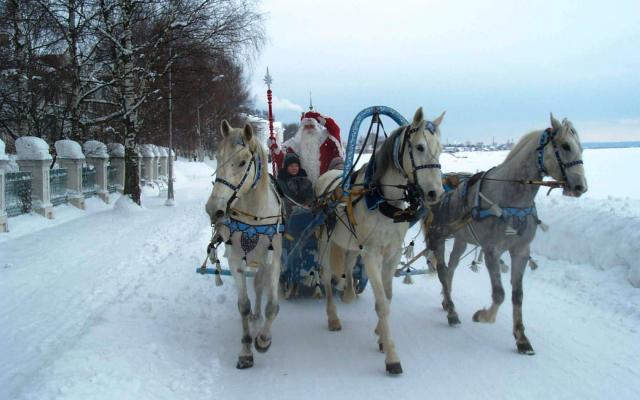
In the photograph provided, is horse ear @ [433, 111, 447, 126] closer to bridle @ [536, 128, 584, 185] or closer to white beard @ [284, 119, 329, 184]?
bridle @ [536, 128, 584, 185]

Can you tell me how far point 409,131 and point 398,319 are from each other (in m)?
2.60

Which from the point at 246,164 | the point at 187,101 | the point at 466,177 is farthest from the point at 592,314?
the point at 187,101

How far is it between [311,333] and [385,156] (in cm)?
221

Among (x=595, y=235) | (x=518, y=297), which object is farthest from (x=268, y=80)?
(x=595, y=235)

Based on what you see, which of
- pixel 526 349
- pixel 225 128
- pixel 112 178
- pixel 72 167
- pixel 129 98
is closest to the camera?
pixel 225 128

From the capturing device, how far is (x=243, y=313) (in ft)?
15.3

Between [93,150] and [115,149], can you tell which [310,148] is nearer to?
[93,150]

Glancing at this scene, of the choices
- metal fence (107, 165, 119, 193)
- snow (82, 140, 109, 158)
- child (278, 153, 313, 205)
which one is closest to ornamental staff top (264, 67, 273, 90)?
child (278, 153, 313, 205)

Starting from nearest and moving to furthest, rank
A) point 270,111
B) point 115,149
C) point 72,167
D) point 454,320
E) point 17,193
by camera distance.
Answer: point 454,320 < point 270,111 < point 17,193 < point 72,167 < point 115,149

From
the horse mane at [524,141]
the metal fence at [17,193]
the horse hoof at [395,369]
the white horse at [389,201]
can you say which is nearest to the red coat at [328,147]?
the white horse at [389,201]

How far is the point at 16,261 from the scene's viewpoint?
796cm

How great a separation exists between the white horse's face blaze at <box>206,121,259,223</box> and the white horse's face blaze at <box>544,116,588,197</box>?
112 inches

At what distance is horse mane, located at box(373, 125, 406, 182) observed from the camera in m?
4.48

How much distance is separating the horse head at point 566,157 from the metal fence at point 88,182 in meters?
14.3
